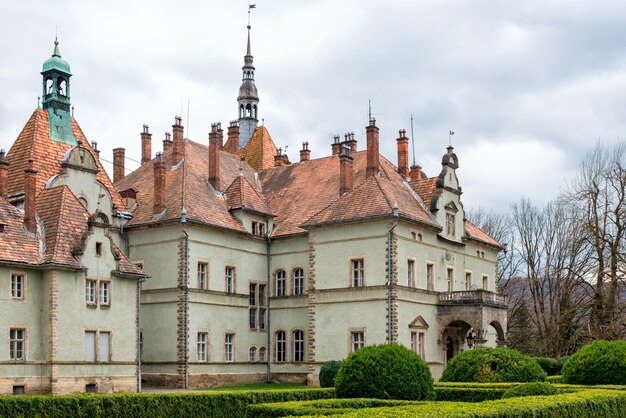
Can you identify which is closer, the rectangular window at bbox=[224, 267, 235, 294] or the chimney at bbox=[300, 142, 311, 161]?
the rectangular window at bbox=[224, 267, 235, 294]

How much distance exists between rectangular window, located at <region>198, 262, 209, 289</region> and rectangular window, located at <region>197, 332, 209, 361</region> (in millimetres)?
2670

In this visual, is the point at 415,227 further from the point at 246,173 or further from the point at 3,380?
the point at 3,380

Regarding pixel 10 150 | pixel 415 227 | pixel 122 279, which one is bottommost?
pixel 122 279

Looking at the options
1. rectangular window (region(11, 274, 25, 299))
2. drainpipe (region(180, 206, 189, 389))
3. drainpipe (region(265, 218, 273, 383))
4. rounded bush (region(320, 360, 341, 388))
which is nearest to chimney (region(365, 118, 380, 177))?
drainpipe (region(265, 218, 273, 383))

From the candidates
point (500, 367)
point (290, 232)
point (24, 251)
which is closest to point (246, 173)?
point (290, 232)

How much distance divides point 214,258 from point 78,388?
41.5 feet

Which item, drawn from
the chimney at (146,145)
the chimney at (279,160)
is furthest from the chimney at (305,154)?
the chimney at (146,145)

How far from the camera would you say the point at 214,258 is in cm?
4947

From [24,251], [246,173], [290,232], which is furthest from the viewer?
[246,173]

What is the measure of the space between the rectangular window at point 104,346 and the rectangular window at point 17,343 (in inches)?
151

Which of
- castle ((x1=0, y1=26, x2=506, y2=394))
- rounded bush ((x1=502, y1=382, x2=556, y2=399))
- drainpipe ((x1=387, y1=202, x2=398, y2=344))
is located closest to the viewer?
rounded bush ((x1=502, y1=382, x2=556, y2=399))

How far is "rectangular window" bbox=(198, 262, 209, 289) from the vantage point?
48.6 meters

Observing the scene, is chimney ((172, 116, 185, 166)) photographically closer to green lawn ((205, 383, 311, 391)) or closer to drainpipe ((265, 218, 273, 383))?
drainpipe ((265, 218, 273, 383))

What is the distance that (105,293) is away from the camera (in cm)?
4128
